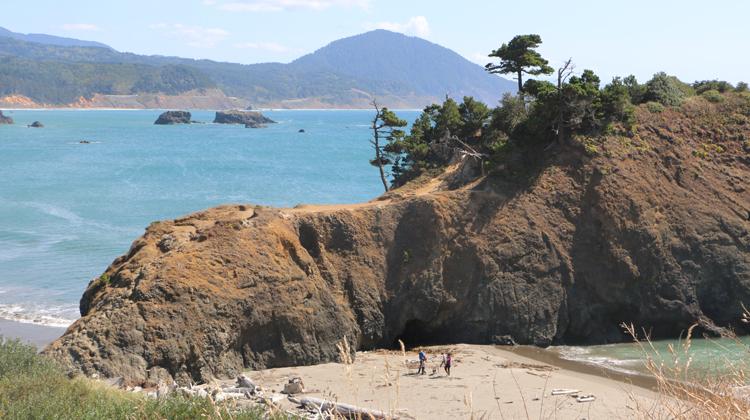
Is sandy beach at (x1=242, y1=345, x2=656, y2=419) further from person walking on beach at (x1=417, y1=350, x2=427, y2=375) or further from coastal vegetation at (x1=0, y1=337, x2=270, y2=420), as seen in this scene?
coastal vegetation at (x1=0, y1=337, x2=270, y2=420)

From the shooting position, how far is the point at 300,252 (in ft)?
97.4

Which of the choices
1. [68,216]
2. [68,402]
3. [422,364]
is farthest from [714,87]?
[68,216]

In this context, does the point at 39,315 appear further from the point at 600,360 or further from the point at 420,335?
the point at 600,360

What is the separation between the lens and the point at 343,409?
60.1 feet

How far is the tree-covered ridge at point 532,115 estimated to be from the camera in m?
36.4

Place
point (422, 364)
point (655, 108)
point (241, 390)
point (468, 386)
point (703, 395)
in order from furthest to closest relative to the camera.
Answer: point (655, 108) → point (422, 364) → point (468, 386) → point (241, 390) → point (703, 395)

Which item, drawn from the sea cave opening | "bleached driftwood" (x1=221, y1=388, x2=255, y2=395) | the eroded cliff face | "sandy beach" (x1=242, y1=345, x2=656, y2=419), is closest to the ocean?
the eroded cliff face

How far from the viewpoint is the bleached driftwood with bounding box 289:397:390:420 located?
21.3ft

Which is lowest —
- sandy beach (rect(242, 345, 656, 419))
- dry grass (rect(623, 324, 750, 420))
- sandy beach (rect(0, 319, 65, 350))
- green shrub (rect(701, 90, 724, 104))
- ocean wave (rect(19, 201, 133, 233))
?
ocean wave (rect(19, 201, 133, 233))

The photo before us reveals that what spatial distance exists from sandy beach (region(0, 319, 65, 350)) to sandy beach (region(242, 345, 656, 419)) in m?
11.0

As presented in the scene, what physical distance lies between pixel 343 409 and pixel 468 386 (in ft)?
22.6

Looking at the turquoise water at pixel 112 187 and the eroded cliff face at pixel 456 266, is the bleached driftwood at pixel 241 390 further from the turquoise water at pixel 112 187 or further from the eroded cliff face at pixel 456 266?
the turquoise water at pixel 112 187

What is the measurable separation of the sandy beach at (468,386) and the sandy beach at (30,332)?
36.1ft

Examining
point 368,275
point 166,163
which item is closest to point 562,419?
point 368,275
